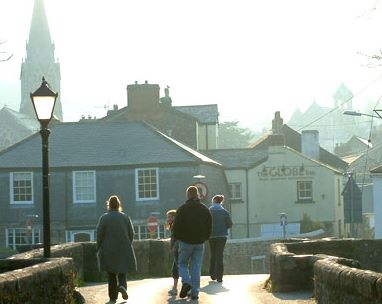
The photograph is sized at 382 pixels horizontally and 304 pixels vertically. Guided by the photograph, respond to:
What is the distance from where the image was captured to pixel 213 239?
21.2 m

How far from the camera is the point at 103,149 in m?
57.5

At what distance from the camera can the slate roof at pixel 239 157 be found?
66.0 meters

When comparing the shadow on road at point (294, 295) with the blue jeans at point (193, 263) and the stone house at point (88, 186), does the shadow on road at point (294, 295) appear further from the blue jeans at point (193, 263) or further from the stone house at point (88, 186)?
the stone house at point (88, 186)

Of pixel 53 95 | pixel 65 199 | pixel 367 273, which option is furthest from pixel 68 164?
pixel 367 273

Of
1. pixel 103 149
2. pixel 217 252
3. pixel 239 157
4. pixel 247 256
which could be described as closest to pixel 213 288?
pixel 217 252

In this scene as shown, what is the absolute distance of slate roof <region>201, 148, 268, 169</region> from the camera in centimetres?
6600

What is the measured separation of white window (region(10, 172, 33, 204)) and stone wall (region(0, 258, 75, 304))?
4067cm

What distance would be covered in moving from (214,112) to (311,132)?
23.6 feet

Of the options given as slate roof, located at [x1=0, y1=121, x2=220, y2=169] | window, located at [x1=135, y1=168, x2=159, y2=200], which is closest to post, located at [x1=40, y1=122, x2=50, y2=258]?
slate roof, located at [x1=0, y1=121, x2=220, y2=169]

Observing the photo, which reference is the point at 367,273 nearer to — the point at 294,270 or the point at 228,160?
the point at 294,270

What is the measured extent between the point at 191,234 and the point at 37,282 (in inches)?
183

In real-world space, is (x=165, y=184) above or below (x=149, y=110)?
below

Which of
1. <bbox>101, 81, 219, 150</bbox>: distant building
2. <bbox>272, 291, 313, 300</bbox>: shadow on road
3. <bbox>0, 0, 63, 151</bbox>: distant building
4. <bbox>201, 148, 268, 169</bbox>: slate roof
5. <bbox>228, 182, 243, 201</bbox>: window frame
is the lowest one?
<bbox>272, 291, 313, 300</bbox>: shadow on road

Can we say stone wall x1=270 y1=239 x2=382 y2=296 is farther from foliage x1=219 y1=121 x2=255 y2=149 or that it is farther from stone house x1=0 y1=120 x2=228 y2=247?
foliage x1=219 y1=121 x2=255 y2=149
